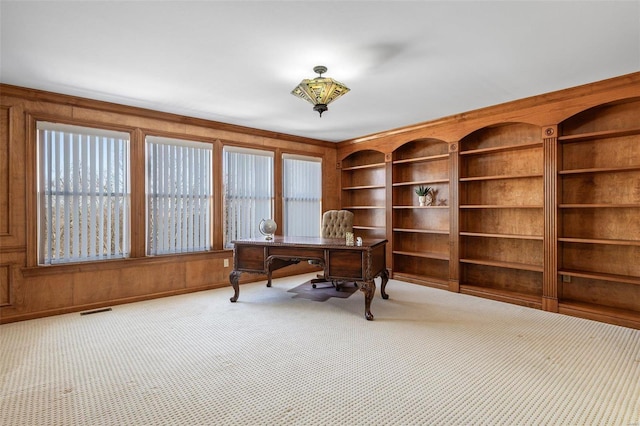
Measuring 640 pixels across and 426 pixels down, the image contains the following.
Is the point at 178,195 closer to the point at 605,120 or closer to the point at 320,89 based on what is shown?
the point at 320,89

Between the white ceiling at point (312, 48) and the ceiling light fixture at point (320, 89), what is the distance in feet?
0.46

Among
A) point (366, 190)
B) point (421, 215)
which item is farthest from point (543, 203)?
point (366, 190)

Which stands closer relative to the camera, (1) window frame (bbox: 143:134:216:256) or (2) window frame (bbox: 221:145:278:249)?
(1) window frame (bbox: 143:134:216:256)

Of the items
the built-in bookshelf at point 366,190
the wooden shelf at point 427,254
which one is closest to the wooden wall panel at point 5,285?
the built-in bookshelf at point 366,190

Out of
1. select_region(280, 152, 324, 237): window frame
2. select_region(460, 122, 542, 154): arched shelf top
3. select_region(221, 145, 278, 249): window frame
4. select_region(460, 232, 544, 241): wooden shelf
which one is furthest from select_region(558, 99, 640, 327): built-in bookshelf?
select_region(221, 145, 278, 249): window frame

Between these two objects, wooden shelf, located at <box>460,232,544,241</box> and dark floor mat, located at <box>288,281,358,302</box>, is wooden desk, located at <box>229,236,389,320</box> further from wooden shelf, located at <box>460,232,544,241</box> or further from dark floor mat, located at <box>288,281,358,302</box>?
wooden shelf, located at <box>460,232,544,241</box>

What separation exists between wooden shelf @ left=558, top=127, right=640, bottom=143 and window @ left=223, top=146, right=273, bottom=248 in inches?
153

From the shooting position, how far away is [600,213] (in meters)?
3.56

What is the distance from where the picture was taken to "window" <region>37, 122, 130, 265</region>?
11.7 feet

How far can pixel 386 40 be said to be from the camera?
8.05 ft

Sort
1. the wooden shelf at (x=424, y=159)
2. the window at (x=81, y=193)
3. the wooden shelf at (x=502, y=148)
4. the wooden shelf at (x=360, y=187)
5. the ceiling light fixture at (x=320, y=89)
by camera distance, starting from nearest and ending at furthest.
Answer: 1. the ceiling light fixture at (x=320, y=89)
2. the window at (x=81, y=193)
3. the wooden shelf at (x=502, y=148)
4. the wooden shelf at (x=424, y=159)
5. the wooden shelf at (x=360, y=187)

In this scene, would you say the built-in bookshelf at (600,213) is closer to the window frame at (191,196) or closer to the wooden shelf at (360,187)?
the wooden shelf at (360,187)

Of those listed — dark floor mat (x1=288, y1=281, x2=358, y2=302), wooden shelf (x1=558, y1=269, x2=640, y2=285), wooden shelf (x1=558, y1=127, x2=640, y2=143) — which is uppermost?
wooden shelf (x1=558, y1=127, x2=640, y2=143)

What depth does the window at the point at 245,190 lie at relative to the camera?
4969 mm
